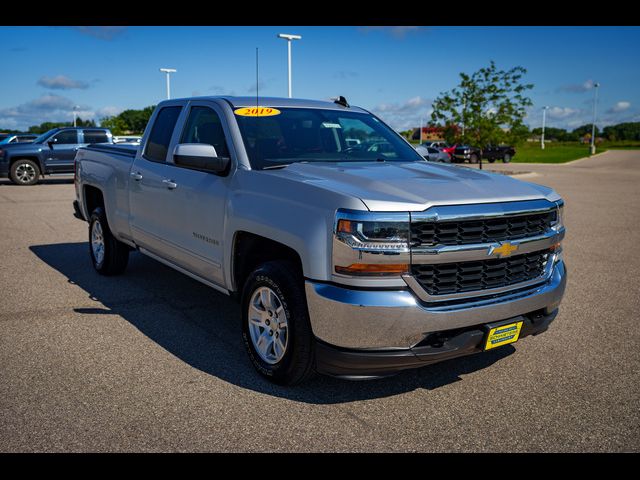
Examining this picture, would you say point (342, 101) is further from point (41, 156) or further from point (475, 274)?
point (41, 156)

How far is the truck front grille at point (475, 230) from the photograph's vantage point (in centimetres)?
344

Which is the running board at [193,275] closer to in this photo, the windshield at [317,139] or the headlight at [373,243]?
the windshield at [317,139]

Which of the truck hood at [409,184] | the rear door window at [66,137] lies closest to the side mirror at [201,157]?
the truck hood at [409,184]

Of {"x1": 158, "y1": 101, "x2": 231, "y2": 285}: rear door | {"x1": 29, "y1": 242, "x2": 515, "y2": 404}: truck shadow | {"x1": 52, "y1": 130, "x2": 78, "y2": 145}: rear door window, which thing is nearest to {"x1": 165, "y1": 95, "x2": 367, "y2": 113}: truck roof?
{"x1": 158, "y1": 101, "x2": 231, "y2": 285}: rear door

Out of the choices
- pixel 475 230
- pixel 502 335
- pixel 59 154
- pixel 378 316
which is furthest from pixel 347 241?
pixel 59 154

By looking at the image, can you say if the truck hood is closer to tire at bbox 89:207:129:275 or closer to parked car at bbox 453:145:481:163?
tire at bbox 89:207:129:275

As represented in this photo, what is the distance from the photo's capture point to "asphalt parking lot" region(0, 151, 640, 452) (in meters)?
3.37

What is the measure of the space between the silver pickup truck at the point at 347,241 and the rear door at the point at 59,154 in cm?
1704

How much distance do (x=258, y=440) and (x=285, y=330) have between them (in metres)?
0.80

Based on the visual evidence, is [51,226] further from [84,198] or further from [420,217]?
[420,217]

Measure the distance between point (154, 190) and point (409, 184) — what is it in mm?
2718

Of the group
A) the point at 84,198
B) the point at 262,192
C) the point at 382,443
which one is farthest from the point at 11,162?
the point at 382,443

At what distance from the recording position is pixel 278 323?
4.00 metres

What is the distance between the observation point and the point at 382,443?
3320 mm
